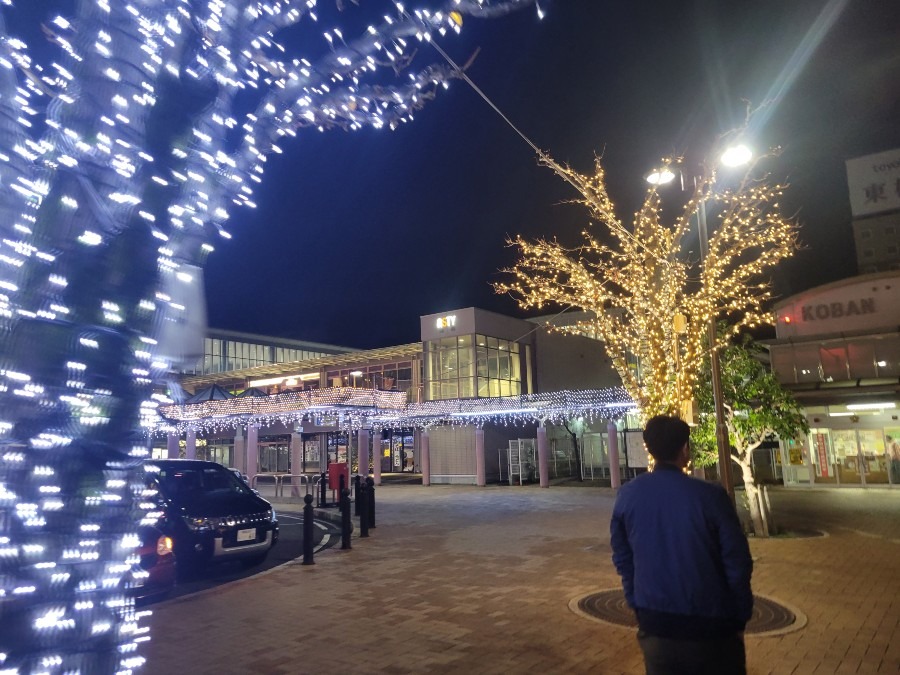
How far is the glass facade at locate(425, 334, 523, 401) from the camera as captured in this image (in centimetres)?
3159

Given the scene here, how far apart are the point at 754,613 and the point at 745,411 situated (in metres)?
6.53

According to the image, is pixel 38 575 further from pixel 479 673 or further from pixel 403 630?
pixel 403 630

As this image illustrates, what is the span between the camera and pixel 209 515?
9.41m

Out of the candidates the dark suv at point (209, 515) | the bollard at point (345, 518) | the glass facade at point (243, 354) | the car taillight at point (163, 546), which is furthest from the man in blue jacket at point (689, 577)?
the glass facade at point (243, 354)

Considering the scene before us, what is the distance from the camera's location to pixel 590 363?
3353cm

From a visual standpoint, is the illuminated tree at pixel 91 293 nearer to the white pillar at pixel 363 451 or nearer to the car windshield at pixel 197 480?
the car windshield at pixel 197 480

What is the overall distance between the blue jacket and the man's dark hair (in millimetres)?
142

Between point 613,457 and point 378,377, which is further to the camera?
point 378,377

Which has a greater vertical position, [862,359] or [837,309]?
[837,309]

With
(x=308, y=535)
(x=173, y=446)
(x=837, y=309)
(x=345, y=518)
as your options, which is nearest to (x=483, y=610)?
(x=308, y=535)

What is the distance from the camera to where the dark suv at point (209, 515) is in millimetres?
9078

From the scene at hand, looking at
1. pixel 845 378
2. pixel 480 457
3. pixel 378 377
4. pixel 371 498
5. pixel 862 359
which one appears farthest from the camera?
pixel 378 377

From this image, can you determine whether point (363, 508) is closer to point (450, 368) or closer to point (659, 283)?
point (659, 283)

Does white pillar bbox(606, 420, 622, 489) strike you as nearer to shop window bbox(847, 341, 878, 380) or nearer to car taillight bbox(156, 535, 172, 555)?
shop window bbox(847, 341, 878, 380)
